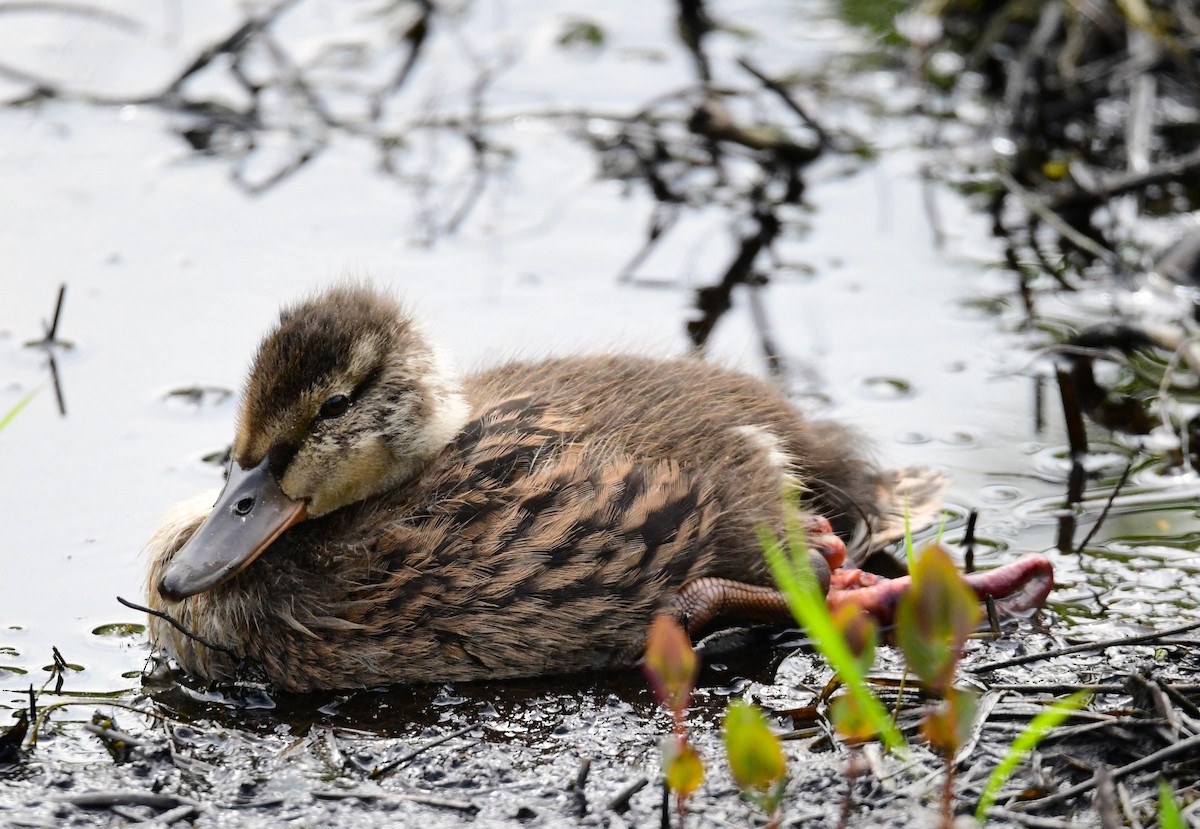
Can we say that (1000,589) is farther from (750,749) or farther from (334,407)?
(334,407)

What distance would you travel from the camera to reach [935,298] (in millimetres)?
7168

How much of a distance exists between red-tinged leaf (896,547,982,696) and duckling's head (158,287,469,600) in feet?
6.79

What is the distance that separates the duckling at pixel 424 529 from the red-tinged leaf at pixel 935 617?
5.38ft

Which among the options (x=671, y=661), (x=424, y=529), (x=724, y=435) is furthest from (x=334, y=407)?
(x=671, y=661)

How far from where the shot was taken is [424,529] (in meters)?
4.69

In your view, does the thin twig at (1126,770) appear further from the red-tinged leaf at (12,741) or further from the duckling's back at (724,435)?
the red-tinged leaf at (12,741)

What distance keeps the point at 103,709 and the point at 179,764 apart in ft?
1.62

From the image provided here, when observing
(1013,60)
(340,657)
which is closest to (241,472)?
(340,657)

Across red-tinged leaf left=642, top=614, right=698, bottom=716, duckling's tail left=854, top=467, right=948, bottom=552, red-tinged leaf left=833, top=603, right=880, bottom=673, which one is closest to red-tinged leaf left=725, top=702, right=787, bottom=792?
red-tinged leaf left=642, top=614, right=698, bottom=716

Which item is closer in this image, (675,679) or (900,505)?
(675,679)

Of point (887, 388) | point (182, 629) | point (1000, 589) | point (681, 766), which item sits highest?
point (182, 629)

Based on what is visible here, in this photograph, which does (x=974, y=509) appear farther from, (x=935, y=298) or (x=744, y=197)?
(x=744, y=197)

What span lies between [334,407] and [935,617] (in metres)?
2.21

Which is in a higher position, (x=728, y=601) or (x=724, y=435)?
(x=724, y=435)
